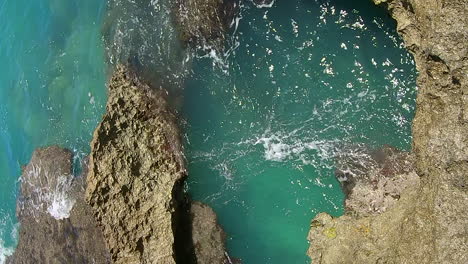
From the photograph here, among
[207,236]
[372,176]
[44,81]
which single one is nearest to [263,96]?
[372,176]

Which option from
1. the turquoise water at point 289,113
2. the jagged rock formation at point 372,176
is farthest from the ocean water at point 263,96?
the jagged rock formation at point 372,176

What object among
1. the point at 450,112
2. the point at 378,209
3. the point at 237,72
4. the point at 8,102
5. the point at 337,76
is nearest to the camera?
the point at 450,112

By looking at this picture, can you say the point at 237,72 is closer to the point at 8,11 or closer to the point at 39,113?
the point at 39,113

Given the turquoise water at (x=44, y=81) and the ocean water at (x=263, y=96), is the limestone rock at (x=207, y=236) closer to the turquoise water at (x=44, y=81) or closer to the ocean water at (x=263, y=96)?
the ocean water at (x=263, y=96)

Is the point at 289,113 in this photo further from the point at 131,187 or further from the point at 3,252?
the point at 3,252

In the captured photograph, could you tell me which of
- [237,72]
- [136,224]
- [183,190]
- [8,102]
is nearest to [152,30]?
[237,72]
